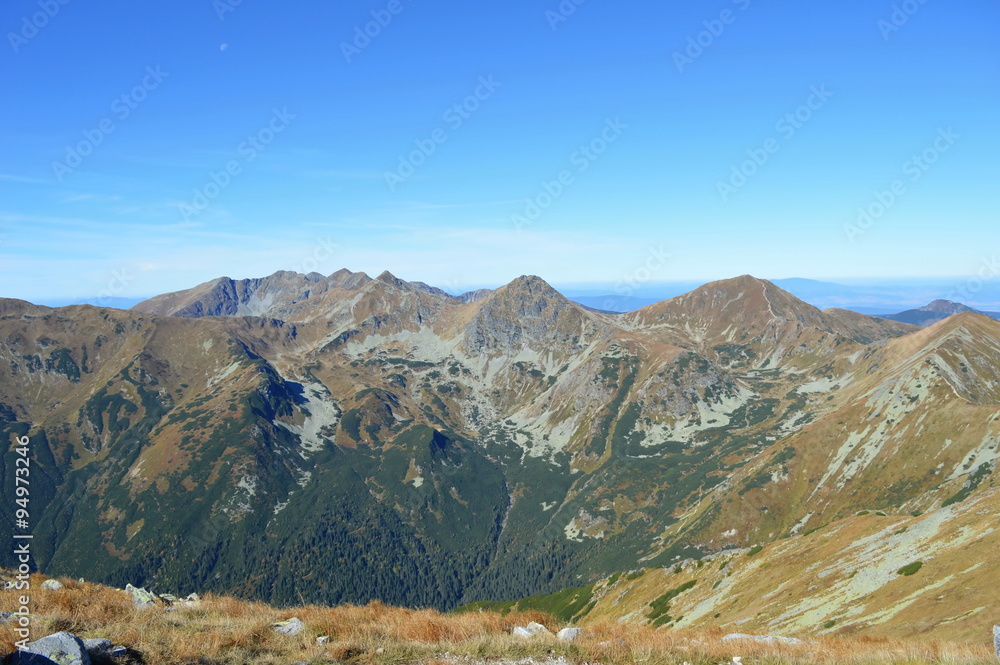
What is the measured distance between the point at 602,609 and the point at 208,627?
9452 centimetres

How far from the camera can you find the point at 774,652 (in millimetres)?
20719

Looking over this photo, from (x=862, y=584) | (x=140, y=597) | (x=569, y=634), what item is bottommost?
(x=862, y=584)

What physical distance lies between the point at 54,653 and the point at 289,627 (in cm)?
894

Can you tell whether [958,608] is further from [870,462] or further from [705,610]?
[870,462]

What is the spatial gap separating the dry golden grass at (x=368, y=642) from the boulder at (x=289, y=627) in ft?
1.27

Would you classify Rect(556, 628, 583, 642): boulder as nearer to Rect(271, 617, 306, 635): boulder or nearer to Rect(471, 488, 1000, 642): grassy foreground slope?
Rect(271, 617, 306, 635): boulder

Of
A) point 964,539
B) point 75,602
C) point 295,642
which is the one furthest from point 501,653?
point 964,539

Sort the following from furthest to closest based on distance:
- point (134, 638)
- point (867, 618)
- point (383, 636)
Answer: point (867, 618) → point (383, 636) → point (134, 638)

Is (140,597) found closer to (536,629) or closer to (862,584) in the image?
(536,629)

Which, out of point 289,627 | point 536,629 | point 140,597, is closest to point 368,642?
point 289,627

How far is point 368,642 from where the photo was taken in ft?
63.5

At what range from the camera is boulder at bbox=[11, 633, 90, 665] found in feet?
43.1

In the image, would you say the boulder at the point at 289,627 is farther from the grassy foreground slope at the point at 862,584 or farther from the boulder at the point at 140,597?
the grassy foreground slope at the point at 862,584

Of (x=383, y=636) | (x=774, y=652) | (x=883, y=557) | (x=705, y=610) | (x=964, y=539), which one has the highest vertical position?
(x=383, y=636)
